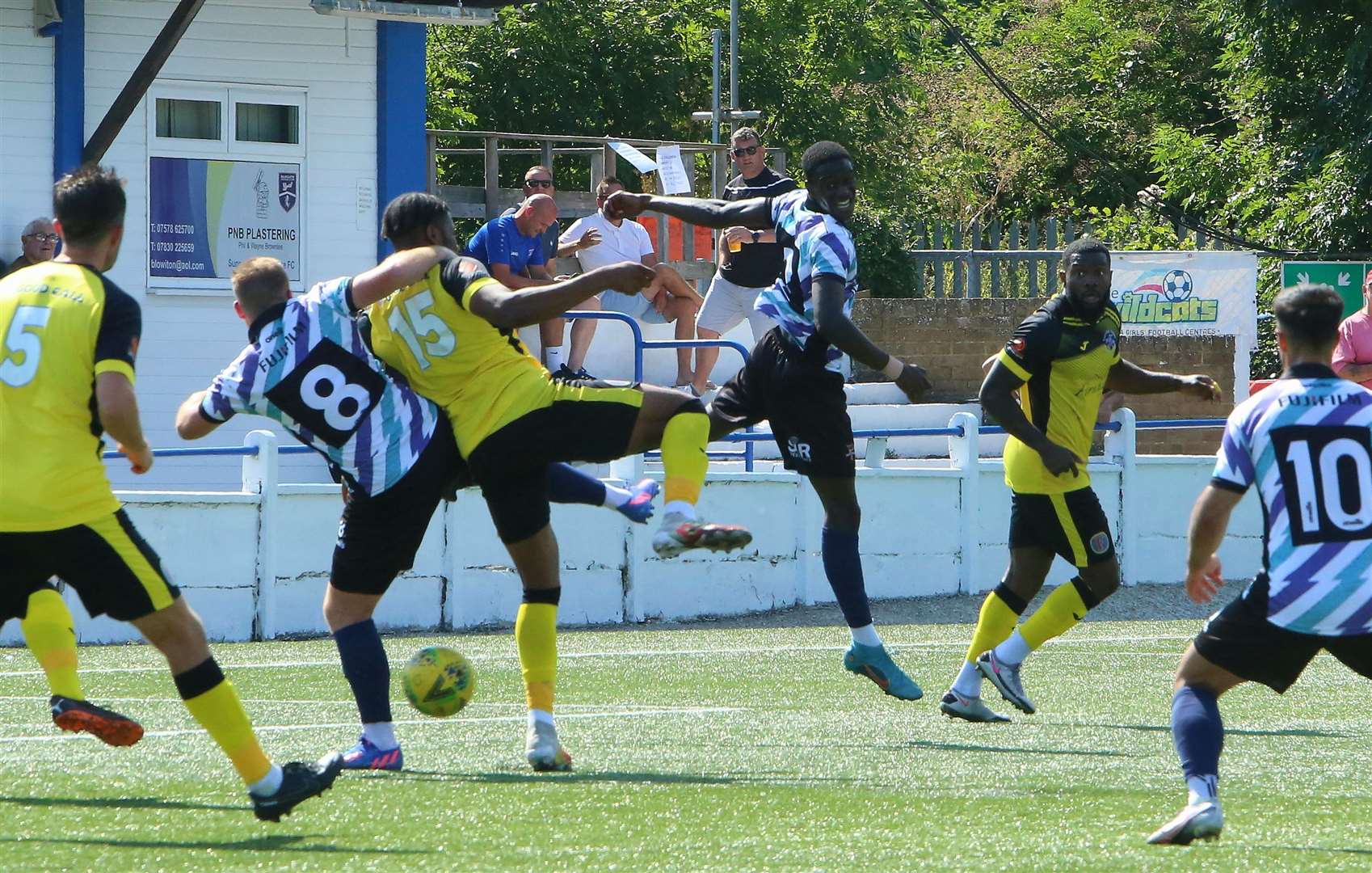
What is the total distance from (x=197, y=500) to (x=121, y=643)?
1045 mm

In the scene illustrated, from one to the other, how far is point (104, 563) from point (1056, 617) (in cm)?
450

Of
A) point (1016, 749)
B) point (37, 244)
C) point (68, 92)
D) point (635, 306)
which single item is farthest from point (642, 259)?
point (1016, 749)

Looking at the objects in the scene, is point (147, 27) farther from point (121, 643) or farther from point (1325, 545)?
point (1325, 545)

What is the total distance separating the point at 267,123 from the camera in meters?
17.2

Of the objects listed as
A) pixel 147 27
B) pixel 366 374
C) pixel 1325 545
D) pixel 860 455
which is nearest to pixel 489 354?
pixel 366 374

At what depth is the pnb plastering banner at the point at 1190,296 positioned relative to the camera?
21.7 meters

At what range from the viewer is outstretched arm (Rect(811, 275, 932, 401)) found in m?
7.83

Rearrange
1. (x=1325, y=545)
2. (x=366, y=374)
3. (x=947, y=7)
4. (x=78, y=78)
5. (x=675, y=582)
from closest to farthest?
(x=1325, y=545)
(x=366, y=374)
(x=675, y=582)
(x=78, y=78)
(x=947, y=7)

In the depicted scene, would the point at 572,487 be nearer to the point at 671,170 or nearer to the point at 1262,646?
the point at 1262,646

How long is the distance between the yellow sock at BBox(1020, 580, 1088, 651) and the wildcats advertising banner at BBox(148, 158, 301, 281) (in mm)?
9907

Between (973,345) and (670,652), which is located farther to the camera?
(973,345)

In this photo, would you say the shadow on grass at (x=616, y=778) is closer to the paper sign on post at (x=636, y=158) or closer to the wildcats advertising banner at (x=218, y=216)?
the paper sign on post at (x=636, y=158)

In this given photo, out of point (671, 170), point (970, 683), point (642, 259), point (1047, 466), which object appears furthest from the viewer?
point (642, 259)

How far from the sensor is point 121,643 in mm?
12492
